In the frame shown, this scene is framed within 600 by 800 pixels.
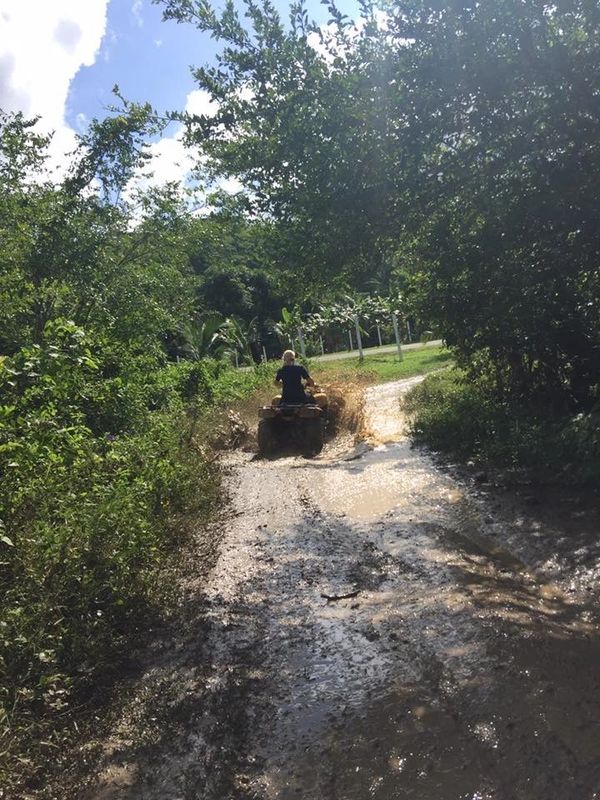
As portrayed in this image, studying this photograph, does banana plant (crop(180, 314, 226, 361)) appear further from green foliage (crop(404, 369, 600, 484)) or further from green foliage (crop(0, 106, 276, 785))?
green foliage (crop(404, 369, 600, 484))

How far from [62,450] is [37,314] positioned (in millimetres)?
4897

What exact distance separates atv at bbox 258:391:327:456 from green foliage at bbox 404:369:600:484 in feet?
5.59

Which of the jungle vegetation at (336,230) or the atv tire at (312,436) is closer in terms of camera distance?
the jungle vegetation at (336,230)

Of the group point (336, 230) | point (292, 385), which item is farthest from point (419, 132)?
point (292, 385)

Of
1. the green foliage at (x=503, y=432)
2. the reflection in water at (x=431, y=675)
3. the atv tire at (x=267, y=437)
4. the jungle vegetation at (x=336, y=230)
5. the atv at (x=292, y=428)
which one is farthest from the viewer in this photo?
the atv tire at (x=267, y=437)

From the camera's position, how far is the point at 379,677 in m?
3.59

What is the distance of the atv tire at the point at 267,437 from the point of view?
36.6 ft

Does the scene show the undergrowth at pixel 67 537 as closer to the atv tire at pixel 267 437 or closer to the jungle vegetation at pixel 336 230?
the jungle vegetation at pixel 336 230

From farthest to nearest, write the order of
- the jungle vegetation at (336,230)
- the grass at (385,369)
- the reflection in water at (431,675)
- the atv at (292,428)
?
the grass at (385,369) < the atv at (292,428) < the jungle vegetation at (336,230) < the reflection in water at (431,675)

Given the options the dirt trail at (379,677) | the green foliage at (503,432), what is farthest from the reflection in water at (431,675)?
the green foliage at (503,432)

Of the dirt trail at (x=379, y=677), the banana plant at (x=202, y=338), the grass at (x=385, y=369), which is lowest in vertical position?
the dirt trail at (x=379, y=677)

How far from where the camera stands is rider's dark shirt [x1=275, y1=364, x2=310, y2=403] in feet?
36.9

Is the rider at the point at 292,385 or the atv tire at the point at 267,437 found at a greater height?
the rider at the point at 292,385

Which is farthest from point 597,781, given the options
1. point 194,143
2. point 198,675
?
point 194,143
